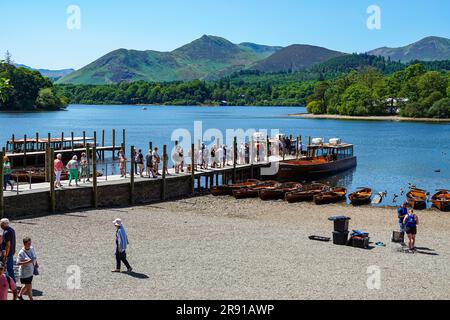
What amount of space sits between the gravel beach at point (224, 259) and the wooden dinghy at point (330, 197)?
20.0 ft

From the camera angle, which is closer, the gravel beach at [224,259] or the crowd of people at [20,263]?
the crowd of people at [20,263]

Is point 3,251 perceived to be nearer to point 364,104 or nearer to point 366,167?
point 366,167

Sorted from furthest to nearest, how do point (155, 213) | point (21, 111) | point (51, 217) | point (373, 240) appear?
point (21, 111) → point (155, 213) → point (51, 217) → point (373, 240)

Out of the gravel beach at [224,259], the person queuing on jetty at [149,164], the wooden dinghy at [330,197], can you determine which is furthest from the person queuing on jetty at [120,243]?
the wooden dinghy at [330,197]

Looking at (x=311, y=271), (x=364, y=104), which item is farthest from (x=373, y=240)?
(x=364, y=104)

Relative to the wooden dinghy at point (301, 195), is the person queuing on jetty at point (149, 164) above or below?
above

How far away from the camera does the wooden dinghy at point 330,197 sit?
38.7 meters

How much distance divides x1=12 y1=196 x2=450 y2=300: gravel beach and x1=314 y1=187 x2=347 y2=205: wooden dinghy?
608 centimetres

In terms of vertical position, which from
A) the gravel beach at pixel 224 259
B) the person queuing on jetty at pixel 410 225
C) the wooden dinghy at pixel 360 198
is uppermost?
the person queuing on jetty at pixel 410 225

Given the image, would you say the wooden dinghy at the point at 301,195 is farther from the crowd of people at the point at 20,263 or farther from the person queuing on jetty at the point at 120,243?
the crowd of people at the point at 20,263

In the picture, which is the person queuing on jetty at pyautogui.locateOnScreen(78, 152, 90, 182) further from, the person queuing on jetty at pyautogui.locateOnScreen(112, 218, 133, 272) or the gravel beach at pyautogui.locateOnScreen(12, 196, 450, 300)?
the person queuing on jetty at pyautogui.locateOnScreen(112, 218, 133, 272)

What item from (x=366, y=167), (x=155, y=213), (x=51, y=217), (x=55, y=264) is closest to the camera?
(x=55, y=264)

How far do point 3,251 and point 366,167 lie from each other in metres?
53.4
